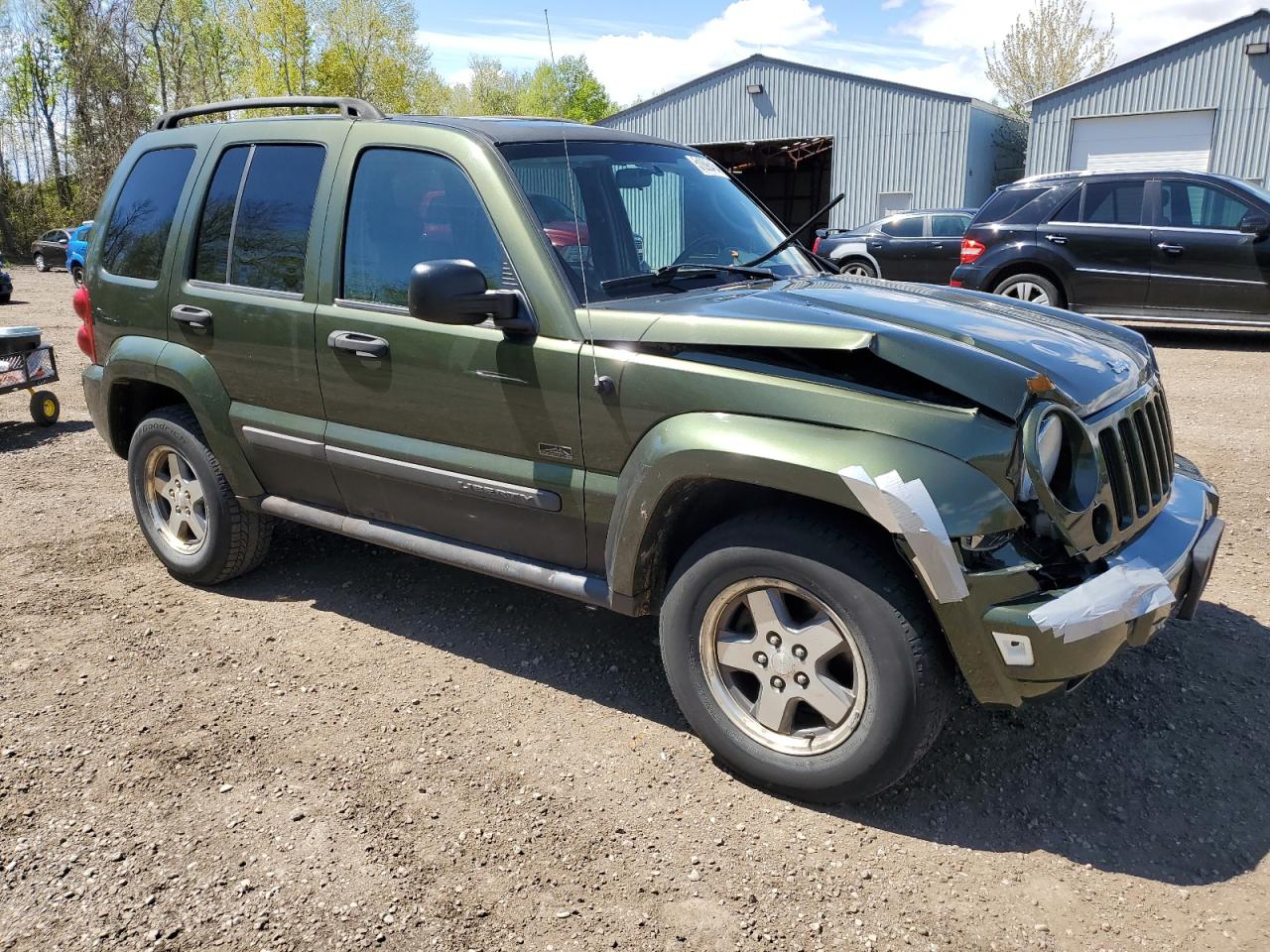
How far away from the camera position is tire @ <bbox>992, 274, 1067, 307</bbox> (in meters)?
11.4

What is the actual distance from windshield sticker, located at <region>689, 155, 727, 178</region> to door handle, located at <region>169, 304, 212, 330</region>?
2.16 m

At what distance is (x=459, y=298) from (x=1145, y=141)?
24.7 metres

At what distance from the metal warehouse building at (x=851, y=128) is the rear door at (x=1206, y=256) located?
54.7ft

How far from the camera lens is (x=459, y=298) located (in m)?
3.15

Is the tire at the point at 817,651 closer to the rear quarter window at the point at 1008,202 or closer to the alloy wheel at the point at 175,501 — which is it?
the alloy wheel at the point at 175,501

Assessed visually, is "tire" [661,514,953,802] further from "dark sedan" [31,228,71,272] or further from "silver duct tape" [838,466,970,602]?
"dark sedan" [31,228,71,272]

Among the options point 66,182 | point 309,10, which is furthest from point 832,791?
point 309,10

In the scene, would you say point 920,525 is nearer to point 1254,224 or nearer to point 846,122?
point 1254,224

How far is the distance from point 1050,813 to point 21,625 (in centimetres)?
423

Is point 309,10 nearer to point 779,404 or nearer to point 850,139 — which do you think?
point 850,139

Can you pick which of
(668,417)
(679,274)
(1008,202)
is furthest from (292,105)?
(1008,202)

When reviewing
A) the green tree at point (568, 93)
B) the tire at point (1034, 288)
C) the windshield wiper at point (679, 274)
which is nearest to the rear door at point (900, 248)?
the tire at point (1034, 288)

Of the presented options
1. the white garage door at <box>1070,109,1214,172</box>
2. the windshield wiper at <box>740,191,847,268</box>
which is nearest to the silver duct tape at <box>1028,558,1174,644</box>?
the windshield wiper at <box>740,191,847,268</box>

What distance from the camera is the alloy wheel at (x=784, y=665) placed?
9.59 feet
